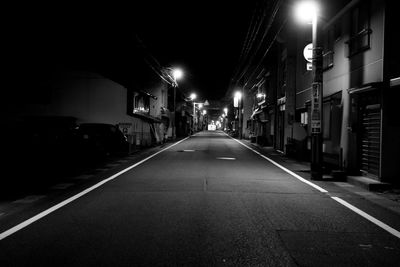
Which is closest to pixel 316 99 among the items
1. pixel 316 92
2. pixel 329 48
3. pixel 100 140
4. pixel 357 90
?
pixel 316 92

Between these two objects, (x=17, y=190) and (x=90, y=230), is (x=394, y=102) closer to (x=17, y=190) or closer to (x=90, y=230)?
(x=90, y=230)

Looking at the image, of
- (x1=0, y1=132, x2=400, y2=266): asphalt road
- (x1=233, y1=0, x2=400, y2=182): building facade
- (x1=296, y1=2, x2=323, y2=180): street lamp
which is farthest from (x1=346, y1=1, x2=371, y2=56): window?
(x1=0, y1=132, x2=400, y2=266): asphalt road

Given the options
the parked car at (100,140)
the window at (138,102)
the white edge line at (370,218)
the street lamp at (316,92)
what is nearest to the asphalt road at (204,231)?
the white edge line at (370,218)

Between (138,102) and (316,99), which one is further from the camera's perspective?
(138,102)

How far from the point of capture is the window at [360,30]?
12.1 m

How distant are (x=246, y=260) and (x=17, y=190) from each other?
741 cm

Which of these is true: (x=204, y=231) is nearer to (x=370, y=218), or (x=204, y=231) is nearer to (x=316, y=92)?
(x=370, y=218)

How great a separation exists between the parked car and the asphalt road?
8958mm

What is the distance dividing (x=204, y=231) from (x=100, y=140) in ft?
48.4

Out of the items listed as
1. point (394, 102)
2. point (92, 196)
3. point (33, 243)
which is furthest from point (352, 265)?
point (394, 102)

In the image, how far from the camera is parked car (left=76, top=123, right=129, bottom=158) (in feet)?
59.5

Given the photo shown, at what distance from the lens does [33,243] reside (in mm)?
5137

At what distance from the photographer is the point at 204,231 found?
5.75 m

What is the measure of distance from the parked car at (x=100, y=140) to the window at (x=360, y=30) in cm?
1276
